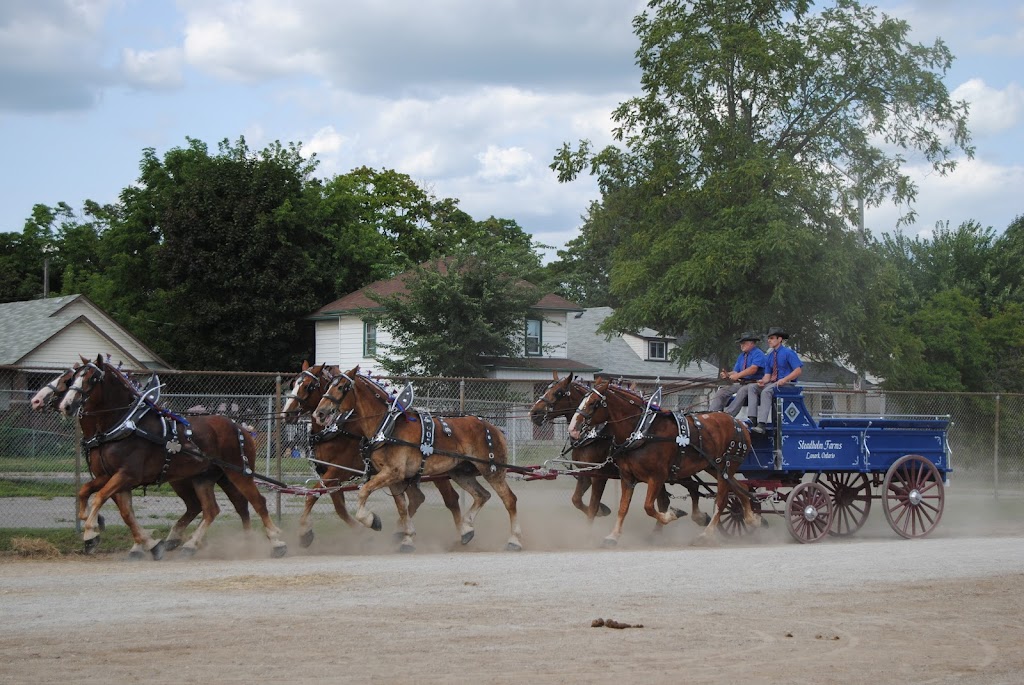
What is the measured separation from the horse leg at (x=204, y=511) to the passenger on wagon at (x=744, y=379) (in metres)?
7.65

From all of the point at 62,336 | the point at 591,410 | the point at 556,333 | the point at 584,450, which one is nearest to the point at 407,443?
the point at 591,410

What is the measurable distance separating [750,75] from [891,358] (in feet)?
34.4

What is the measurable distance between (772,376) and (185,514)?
861 cm

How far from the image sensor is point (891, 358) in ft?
125

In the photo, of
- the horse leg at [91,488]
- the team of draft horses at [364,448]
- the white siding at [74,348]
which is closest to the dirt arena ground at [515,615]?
the team of draft horses at [364,448]

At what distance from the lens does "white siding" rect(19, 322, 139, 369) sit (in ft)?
130

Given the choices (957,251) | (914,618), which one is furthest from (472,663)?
(957,251)

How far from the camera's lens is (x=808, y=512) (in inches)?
704

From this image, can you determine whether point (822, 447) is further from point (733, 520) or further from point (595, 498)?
point (595, 498)

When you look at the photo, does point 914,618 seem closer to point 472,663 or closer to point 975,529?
point 472,663

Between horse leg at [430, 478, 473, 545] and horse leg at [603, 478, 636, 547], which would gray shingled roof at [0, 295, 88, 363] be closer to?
horse leg at [430, 478, 473, 545]

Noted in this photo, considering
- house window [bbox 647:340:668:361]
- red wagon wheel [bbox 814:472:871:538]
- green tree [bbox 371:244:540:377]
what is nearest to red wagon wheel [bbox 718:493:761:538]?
red wagon wheel [bbox 814:472:871:538]

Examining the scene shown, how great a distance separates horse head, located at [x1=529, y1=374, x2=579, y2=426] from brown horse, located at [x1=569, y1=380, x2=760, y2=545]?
0.28 meters

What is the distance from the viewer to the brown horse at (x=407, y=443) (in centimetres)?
1555
